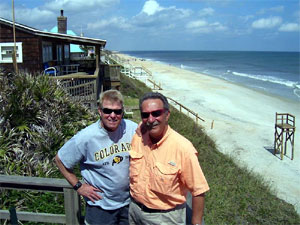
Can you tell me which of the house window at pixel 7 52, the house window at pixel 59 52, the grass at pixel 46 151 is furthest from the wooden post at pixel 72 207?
the house window at pixel 59 52

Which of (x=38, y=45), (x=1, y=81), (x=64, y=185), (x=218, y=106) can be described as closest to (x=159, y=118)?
(x=64, y=185)

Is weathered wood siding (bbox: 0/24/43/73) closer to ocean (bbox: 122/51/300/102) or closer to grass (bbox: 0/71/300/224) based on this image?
grass (bbox: 0/71/300/224)

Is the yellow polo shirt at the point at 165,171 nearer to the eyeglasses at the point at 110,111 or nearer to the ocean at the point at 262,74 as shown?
the eyeglasses at the point at 110,111

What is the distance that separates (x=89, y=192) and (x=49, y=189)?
17.1 inches

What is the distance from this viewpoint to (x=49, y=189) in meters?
2.93

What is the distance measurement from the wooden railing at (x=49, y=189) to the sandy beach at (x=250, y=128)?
9229mm

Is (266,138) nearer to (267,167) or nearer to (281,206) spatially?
(267,167)

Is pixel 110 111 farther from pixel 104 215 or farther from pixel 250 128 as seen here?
pixel 250 128

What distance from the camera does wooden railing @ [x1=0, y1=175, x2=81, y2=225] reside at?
2.85m

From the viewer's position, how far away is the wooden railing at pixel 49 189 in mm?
2850

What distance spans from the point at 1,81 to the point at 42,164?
6.83 feet

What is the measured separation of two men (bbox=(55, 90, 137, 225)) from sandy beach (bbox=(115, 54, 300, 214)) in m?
9.14

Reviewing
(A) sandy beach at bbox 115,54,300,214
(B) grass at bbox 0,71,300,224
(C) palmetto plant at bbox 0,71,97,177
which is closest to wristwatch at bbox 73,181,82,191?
(B) grass at bbox 0,71,300,224

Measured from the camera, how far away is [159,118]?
2.57 metres
